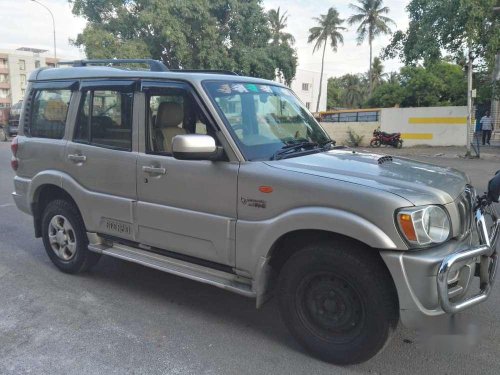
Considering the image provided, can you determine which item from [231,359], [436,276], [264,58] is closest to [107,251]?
[231,359]

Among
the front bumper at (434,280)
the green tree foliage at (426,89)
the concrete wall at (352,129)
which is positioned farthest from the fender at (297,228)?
the green tree foliage at (426,89)

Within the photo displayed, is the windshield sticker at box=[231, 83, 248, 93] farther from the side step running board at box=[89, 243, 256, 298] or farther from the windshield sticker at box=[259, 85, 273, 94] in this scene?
the side step running board at box=[89, 243, 256, 298]

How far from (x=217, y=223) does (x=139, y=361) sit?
1.09 metres

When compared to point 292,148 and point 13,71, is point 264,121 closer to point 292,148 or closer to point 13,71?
point 292,148

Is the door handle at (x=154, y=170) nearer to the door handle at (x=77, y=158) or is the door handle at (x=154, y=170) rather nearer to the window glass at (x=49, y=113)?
the door handle at (x=77, y=158)

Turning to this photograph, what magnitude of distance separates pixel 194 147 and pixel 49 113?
2359 mm

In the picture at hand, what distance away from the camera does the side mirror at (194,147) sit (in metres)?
3.15

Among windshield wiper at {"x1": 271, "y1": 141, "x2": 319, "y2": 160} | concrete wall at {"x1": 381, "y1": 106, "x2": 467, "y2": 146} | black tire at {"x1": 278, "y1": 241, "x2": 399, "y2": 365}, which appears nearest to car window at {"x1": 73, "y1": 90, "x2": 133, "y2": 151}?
windshield wiper at {"x1": 271, "y1": 141, "x2": 319, "y2": 160}

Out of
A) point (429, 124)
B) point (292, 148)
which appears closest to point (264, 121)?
point (292, 148)

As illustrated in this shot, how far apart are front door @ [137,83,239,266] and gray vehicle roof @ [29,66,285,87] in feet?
0.32

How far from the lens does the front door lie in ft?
11.1

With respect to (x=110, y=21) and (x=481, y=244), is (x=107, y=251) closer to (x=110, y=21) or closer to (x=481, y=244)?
(x=481, y=244)

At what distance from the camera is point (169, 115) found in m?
3.80

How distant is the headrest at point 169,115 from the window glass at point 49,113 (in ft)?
4.10
